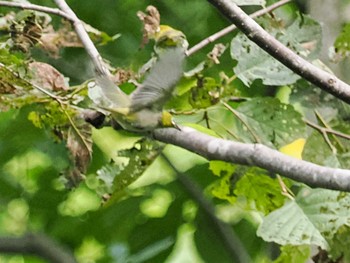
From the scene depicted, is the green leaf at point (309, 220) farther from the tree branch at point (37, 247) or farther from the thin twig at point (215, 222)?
the tree branch at point (37, 247)

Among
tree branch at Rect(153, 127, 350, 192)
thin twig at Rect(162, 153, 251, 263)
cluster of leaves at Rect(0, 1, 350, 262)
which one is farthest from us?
thin twig at Rect(162, 153, 251, 263)

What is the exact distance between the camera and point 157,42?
0.60m

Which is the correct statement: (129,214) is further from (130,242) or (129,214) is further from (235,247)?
(235,247)

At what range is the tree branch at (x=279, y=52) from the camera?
0.45 meters

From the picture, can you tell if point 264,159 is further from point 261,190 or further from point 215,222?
point 215,222

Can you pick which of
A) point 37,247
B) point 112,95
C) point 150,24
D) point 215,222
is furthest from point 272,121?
point 37,247

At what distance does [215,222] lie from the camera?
1054 millimetres

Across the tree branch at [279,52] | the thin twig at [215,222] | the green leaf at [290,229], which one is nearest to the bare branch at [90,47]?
the tree branch at [279,52]

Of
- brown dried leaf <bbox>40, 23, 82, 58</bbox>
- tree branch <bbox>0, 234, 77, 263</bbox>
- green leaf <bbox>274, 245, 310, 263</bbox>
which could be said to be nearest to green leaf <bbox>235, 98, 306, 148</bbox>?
green leaf <bbox>274, 245, 310, 263</bbox>

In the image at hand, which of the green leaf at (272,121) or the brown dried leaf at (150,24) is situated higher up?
the brown dried leaf at (150,24)

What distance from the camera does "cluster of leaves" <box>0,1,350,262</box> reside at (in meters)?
0.62

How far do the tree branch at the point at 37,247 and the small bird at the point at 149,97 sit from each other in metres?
0.64

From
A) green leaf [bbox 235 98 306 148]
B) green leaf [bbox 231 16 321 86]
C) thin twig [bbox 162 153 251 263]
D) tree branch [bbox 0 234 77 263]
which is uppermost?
green leaf [bbox 231 16 321 86]

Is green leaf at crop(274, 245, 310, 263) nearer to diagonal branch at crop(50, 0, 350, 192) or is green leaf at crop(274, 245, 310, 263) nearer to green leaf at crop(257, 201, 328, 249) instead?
green leaf at crop(257, 201, 328, 249)
